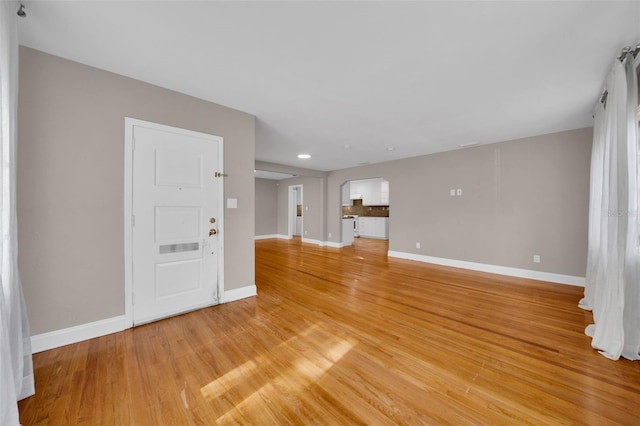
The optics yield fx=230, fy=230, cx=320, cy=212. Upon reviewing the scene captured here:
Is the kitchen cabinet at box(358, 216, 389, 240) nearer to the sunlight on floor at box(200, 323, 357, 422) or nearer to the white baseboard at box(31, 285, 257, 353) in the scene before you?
the sunlight on floor at box(200, 323, 357, 422)

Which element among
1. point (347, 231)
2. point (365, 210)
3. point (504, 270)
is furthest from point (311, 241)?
point (504, 270)

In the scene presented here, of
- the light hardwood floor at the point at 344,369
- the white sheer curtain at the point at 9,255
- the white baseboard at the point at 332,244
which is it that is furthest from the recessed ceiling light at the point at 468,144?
the white sheer curtain at the point at 9,255

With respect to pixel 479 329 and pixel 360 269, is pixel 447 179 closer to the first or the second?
pixel 360 269

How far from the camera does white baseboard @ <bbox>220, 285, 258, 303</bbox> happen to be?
2967mm

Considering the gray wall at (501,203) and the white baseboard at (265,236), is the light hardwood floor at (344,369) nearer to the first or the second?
the gray wall at (501,203)

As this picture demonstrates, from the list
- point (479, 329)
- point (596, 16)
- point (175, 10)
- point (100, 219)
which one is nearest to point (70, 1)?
point (175, 10)

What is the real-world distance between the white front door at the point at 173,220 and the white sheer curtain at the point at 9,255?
846mm

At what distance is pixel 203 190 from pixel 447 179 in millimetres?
4862

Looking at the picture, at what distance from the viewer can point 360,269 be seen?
4766mm

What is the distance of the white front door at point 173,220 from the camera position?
93.4 inches

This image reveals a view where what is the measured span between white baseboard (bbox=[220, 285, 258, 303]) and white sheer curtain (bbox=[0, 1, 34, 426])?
1.61 m

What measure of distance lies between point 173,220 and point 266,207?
6.86 meters

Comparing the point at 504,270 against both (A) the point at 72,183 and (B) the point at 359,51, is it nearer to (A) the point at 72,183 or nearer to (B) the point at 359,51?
(B) the point at 359,51

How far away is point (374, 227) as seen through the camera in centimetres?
939
